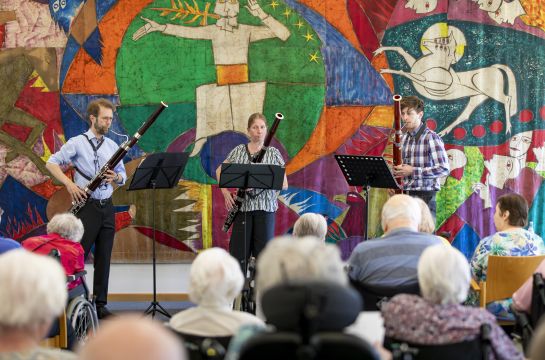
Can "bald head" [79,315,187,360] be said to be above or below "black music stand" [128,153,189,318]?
below

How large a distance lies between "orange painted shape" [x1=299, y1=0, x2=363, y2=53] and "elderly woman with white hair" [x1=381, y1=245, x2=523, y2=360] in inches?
171

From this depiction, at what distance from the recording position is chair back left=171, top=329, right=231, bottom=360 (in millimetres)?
2473

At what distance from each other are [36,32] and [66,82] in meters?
0.53

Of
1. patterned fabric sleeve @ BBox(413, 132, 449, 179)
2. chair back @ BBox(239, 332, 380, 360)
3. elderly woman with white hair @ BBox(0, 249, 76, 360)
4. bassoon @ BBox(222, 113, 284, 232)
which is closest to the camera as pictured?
chair back @ BBox(239, 332, 380, 360)

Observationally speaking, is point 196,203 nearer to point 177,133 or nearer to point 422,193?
point 177,133

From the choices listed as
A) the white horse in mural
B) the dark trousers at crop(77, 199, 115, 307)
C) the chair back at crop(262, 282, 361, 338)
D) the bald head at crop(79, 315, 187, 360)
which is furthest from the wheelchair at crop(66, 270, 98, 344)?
the white horse in mural

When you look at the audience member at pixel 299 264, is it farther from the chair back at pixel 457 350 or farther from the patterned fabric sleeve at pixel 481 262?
the patterned fabric sleeve at pixel 481 262

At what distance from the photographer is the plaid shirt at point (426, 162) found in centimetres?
607


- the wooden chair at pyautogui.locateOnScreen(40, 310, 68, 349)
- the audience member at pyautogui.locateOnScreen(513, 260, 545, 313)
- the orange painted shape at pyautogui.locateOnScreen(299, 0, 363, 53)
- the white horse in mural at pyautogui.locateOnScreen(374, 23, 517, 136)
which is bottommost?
the wooden chair at pyautogui.locateOnScreen(40, 310, 68, 349)

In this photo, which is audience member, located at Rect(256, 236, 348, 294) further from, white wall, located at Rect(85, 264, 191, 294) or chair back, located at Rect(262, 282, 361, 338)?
white wall, located at Rect(85, 264, 191, 294)

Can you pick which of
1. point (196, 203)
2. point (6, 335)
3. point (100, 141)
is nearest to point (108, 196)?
point (100, 141)

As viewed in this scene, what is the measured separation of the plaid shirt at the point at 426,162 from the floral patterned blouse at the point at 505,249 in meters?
1.56

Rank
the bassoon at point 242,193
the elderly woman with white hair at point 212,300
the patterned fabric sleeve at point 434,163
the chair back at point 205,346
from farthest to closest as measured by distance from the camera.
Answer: the patterned fabric sleeve at point 434,163
the bassoon at point 242,193
the elderly woman with white hair at point 212,300
the chair back at point 205,346

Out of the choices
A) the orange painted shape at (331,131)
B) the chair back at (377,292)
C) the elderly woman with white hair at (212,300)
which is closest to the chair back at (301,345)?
the elderly woman with white hair at (212,300)
